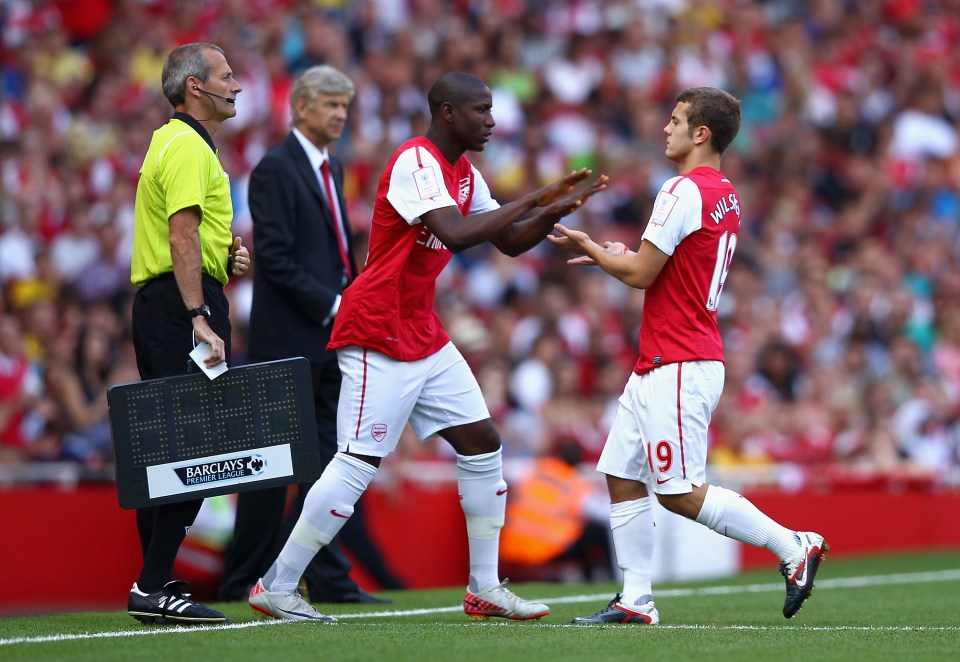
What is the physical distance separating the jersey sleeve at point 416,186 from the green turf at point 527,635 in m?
1.64

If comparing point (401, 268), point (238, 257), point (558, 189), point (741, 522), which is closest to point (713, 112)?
point (558, 189)

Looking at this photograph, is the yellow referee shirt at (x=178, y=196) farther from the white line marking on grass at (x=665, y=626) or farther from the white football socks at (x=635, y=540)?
the white football socks at (x=635, y=540)

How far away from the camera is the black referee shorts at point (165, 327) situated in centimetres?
613

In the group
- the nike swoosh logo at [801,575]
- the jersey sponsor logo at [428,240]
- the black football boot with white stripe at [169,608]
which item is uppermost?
the jersey sponsor logo at [428,240]

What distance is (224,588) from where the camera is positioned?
25.5ft

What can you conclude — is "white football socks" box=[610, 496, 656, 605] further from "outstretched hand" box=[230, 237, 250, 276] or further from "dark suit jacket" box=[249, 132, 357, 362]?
"dark suit jacket" box=[249, 132, 357, 362]

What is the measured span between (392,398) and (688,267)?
52.1 inches

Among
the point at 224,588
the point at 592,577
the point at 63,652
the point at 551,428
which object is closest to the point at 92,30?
the point at 551,428

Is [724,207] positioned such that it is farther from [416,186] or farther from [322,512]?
[322,512]

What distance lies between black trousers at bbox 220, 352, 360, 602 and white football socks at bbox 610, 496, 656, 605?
176 cm

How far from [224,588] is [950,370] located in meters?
10.2

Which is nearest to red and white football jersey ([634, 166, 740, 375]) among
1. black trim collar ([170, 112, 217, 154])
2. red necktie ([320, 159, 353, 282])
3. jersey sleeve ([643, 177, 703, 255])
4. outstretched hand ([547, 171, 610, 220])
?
jersey sleeve ([643, 177, 703, 255])

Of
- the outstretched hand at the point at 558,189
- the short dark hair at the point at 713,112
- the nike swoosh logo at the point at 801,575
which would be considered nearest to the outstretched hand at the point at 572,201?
the outstretched hand at the point at 558,189

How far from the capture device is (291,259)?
25.1ft
